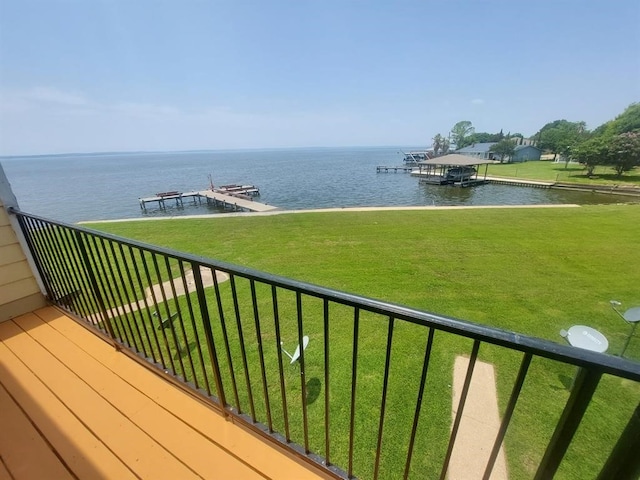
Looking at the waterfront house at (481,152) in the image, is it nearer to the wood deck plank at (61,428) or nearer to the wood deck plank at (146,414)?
the wood deck plank at (146,414)

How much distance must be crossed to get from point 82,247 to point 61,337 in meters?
1.15

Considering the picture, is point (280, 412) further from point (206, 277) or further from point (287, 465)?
point (206, 277)

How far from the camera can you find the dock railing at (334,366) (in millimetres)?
890

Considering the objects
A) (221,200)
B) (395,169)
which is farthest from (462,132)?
(221,200)

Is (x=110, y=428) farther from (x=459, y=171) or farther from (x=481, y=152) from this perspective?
(x=481, y=152)

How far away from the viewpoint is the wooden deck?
1591mm

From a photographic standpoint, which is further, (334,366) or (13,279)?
(334,366)

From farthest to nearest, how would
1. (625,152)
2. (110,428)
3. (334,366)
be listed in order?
(625,152), (334,366), (110,428)

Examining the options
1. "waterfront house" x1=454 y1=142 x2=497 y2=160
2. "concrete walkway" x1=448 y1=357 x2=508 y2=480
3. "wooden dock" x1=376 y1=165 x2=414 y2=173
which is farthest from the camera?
"waterfront house" x1=454 y1=142 x2=497 y2=160

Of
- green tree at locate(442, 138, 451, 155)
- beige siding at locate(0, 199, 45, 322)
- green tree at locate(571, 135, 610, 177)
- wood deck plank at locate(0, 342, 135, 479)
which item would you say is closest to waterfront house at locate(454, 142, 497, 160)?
green tree at locate(442, 138, 451, 155)

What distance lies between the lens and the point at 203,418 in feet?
6.18

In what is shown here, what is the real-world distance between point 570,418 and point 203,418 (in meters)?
1.92

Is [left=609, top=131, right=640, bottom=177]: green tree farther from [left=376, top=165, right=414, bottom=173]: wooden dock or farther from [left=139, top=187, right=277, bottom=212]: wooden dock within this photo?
[left=139, top=187, right=277, bottom=212]: wooden dock

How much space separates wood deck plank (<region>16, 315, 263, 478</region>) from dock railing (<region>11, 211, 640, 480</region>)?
0.20m
